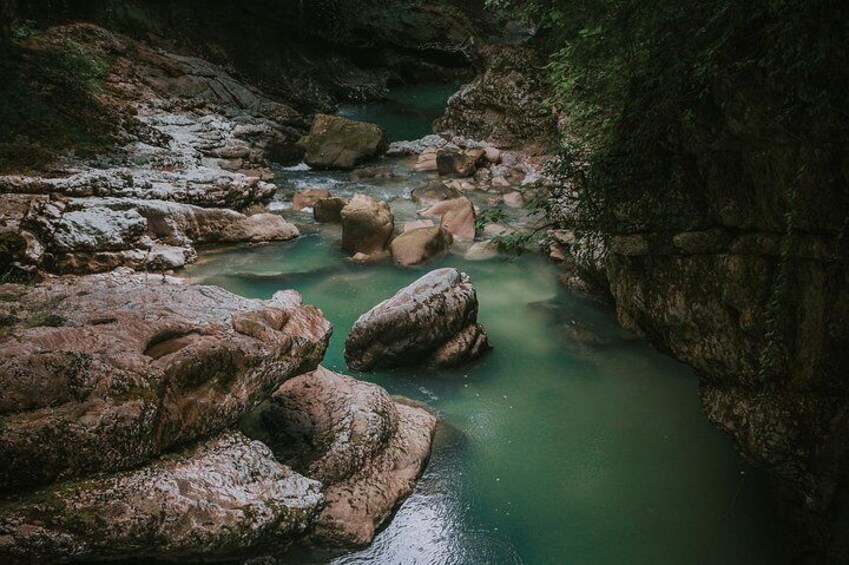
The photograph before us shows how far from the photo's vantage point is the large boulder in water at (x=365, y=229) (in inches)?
428

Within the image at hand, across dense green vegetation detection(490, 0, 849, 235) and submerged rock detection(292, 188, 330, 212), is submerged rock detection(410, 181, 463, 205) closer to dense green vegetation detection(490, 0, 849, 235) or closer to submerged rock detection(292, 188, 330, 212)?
submerged rock detection(292, 188, 330, 212)

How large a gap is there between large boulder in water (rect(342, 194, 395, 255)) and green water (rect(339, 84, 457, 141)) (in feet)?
26.7

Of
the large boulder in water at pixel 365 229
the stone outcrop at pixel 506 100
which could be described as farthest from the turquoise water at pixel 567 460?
the stone outcrop at pixel 506 100

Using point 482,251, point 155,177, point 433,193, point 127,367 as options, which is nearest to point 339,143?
point 433,193

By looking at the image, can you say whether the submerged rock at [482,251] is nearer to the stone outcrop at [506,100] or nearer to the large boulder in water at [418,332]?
the large boulder in water at [418,332]

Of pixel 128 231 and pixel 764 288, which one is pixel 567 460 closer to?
pixel 764 288

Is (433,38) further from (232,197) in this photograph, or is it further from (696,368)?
(696,368)

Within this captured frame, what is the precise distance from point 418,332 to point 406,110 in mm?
16144

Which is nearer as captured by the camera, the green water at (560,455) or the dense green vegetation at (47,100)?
the green water at (560,455)

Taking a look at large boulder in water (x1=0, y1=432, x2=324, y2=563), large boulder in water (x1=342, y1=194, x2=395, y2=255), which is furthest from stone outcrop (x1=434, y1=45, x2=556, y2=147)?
large boulder in water (x1=0, y1=432, x2=324, y2=563)

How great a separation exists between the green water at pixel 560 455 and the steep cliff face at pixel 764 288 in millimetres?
838

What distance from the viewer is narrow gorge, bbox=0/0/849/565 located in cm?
357

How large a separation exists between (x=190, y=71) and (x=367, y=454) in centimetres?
1597

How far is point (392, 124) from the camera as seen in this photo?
20297 millimetres
